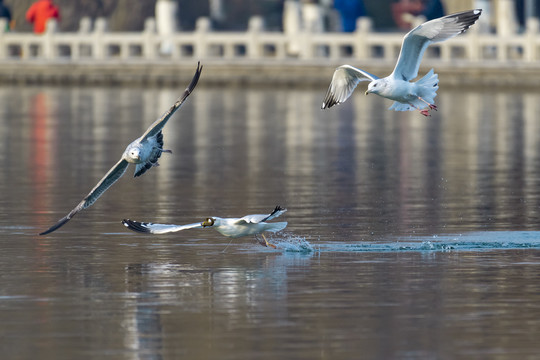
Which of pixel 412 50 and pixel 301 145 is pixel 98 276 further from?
pixel 301 145

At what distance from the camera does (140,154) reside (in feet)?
53.8

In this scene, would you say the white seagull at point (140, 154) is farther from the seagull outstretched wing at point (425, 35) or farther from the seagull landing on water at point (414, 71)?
the seagull outstretched wing at point (425, 35)

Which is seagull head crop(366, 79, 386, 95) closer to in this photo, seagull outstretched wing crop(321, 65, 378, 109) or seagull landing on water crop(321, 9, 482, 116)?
seagull landing on water crop(321, 9, 482, 116)

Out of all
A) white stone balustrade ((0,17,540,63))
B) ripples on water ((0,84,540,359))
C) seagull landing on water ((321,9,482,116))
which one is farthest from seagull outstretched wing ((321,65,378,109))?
white stone balustrade ((0,17,540,63))

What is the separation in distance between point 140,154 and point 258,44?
33746mm

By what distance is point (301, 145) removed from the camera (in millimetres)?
30781

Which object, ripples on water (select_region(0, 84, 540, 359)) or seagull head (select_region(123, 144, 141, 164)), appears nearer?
ripples on water (select_region(0, 84, 540, 359))

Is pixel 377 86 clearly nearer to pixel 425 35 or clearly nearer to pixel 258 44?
pixel 425 35

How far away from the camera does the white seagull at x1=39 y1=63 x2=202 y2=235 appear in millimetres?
16109

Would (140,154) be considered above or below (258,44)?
below

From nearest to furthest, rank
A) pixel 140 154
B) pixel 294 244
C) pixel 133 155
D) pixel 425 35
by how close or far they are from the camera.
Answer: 1. pixel 133 155
2. pixel 140 154
3. pixel 294 244
4. pixel 425 35

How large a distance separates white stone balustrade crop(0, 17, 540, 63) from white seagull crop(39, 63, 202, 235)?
29.5 metres

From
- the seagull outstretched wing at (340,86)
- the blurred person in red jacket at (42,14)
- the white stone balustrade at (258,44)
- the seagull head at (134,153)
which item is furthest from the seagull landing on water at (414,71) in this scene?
the blurred person in red jacket at (42,14)

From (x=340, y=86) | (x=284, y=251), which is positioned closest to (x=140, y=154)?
(x=284, y=251)
